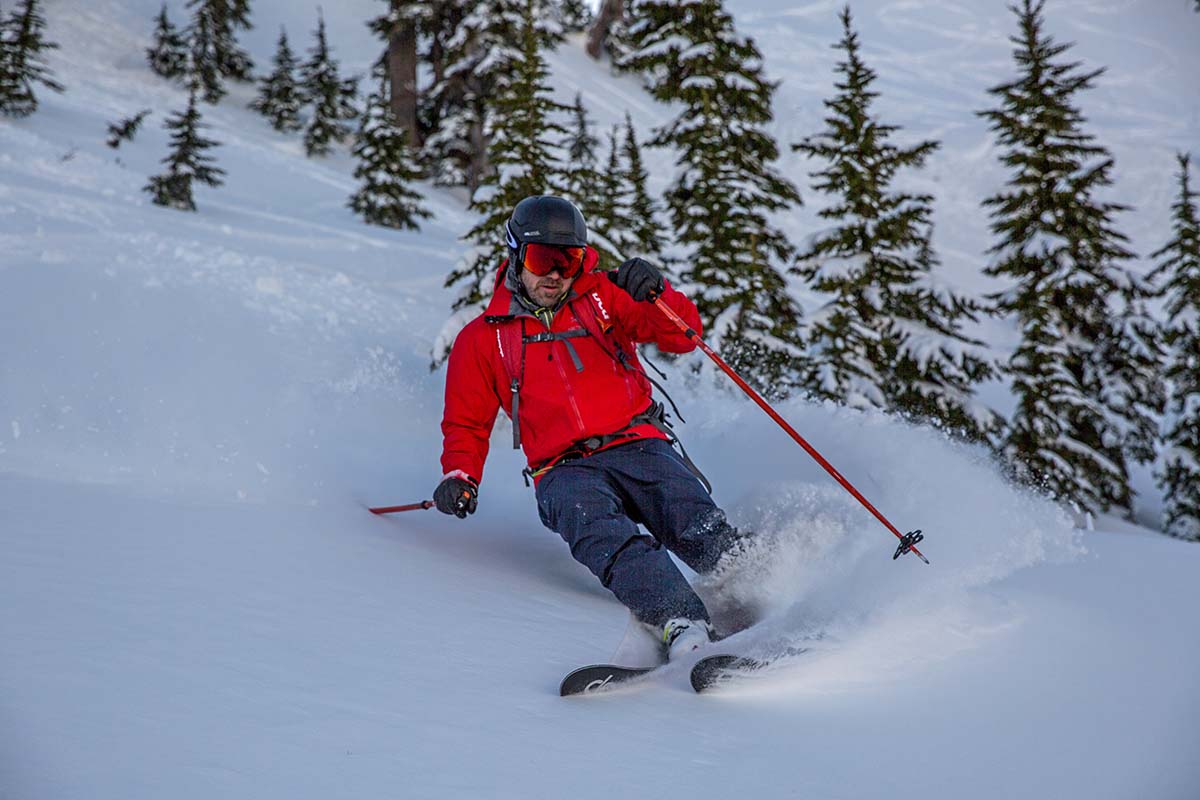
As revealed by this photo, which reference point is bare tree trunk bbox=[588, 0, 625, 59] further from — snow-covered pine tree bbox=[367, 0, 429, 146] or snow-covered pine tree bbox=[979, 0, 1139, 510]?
snow-covered pine tree bbox=[979, 0, 1139, 510]

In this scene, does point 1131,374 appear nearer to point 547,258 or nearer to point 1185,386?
point 1185,386

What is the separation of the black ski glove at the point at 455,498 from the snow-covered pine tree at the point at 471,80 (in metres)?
19.5

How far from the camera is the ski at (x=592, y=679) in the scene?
283cm

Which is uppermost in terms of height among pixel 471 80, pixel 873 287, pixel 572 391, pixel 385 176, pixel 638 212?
pixel 471 80

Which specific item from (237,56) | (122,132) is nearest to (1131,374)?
(122,132)

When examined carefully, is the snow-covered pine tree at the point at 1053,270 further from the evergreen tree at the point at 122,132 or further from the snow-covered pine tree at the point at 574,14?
the snow-covered pine tree at the point at 574,14

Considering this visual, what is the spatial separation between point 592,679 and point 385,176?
21611 millimetres

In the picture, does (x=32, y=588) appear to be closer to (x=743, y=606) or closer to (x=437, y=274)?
(x=743, y=606)

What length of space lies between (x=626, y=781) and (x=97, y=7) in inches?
2132

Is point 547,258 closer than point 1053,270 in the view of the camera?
Yes

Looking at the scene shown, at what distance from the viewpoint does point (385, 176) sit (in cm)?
2253

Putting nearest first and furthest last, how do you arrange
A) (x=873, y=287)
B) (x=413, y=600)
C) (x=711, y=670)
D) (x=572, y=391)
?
(x=711, y=670) → (x=413, y=600) → (x=572, y=391) → (x=873, y=287)

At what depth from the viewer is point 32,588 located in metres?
2.77

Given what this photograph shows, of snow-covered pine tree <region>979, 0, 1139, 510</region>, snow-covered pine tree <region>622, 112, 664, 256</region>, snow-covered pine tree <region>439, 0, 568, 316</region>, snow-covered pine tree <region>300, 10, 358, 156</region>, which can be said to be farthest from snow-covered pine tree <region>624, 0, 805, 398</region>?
snow-covered pine tree <region>300, 10, 358, 156</region>
